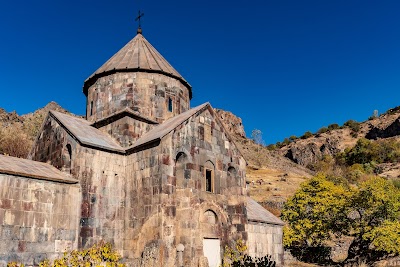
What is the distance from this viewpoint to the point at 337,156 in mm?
63250

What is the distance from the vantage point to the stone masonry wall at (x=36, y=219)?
369 inches

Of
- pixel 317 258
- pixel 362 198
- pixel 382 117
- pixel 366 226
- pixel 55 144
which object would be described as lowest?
pixel 317 258

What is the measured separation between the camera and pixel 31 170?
1047 centimetres

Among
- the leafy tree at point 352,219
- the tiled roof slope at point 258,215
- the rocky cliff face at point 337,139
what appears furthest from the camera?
the rocky cliff face at point 337,139

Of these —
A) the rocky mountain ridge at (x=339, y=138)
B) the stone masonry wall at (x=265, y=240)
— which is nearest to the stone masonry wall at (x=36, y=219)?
the stone masonry wall at (x=265, y=240)

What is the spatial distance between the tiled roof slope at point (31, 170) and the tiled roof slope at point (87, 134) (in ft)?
3.92

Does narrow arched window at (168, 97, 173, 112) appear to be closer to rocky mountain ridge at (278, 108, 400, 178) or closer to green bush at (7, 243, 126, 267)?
green bush at (7, 243, 126, 267)

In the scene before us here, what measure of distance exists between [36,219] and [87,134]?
11.1 feet

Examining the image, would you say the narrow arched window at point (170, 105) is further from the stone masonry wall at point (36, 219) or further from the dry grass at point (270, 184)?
the dry grass at point (270, 184)

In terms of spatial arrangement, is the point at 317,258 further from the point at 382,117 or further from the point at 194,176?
the point at 382,117

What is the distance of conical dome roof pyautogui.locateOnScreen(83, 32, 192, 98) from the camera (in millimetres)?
14789

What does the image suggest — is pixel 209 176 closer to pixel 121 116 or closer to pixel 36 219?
pixel 121 116

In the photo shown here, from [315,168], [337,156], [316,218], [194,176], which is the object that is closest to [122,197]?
[194,176]

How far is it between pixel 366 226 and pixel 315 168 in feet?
143
